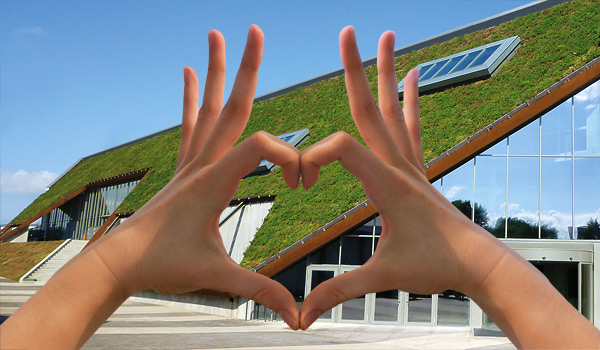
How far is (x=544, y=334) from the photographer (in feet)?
8.86

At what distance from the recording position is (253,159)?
8.80ft

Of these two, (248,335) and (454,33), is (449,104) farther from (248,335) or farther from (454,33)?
(248,335)

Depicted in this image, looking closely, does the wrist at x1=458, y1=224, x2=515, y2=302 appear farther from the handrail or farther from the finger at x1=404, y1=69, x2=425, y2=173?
the handrail

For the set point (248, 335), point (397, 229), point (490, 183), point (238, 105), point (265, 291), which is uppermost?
point (490, 183)

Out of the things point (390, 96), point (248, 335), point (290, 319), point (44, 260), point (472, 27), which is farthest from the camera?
point (44, 260)

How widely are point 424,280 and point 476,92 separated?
1833cm

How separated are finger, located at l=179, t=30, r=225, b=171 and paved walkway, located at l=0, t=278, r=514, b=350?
10719mm

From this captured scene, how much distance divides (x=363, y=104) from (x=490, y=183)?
16894 millimetres

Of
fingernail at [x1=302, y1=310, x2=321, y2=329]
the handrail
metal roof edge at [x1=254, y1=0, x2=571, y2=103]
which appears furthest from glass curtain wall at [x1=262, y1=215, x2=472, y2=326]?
the handrail

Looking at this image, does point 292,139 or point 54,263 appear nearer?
point 292,139

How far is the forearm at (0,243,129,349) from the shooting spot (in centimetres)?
268

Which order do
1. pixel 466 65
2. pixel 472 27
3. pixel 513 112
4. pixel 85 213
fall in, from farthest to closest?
pixel 85 213, pixel 472 27, pixel 466 65, pixel 513 112

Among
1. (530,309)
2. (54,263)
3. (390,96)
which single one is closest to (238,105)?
(390,96)

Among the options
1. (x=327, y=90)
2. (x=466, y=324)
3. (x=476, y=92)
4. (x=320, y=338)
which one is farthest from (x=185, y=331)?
(x=327, y=90)
